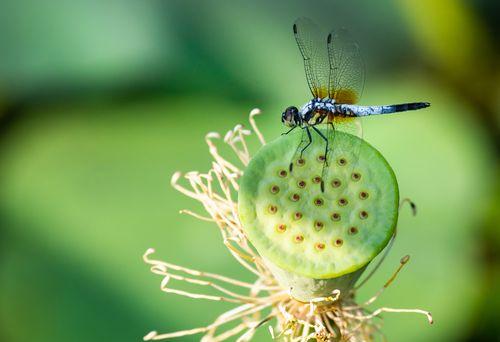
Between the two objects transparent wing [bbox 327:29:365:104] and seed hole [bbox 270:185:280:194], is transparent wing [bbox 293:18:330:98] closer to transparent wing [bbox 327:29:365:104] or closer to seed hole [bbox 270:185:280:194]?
transparent wing [bbox 327:29:365:104]

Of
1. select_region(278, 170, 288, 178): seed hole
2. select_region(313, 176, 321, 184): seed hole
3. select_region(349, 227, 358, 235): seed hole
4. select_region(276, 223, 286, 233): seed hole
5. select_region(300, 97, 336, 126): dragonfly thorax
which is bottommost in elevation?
select_region(349, 227, 358, 235): seed hole

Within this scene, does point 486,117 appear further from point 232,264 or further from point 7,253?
point 7,253

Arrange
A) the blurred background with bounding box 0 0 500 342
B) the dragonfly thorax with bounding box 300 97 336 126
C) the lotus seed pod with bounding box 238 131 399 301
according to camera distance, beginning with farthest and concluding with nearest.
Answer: the blurred background with bounding box 0 0 500 342, the dragonfly thorax with bounding box 300 97 336 126, the lotus seed pod with bounding box 238 131 399 301

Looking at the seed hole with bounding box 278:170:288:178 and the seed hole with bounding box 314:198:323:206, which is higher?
the seed hole with bounding box 278:170:288:178

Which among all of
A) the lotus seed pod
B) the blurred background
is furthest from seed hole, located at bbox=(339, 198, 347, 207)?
the blurred background

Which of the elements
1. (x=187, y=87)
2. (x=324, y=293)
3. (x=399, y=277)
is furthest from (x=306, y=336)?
(x=187, y=87)

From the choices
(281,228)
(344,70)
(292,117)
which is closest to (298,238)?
(281,228)
